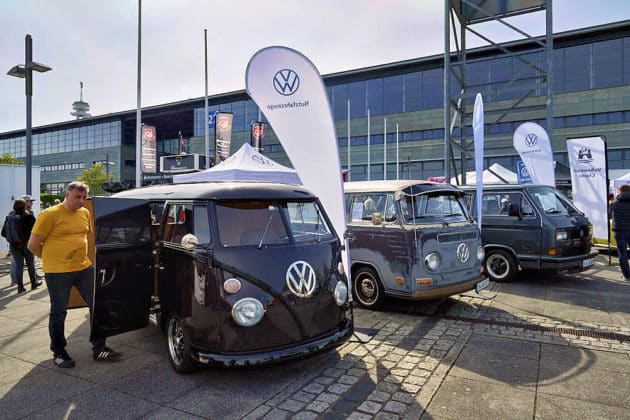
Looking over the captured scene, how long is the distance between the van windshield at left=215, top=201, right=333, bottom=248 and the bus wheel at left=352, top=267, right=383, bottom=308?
213 centimetres

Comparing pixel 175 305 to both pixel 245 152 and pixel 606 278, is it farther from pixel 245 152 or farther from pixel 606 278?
pixel 606 278

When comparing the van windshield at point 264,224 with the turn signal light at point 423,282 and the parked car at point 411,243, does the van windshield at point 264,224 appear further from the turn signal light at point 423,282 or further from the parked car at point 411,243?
the turn signal light at point 423,282

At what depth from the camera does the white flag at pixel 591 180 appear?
11.4 metres

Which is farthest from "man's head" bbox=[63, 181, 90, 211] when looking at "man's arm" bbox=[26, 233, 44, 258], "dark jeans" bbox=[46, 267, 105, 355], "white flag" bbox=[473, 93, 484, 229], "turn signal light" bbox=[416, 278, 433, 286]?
"white flag" bbox=[473, 93, 484, 229]

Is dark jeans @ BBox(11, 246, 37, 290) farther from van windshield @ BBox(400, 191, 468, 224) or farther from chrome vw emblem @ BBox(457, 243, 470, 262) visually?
chrome vw emblem @ BBox(457, 243, 470, 262)

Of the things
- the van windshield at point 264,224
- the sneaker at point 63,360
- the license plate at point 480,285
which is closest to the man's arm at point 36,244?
the sneaker at point 63,360

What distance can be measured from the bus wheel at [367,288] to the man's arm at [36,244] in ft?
13.9

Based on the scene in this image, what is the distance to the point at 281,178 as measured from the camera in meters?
11.5

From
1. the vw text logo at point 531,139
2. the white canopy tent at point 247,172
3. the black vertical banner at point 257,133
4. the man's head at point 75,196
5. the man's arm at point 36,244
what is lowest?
the man's arm at point 36,244

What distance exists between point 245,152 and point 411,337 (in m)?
7.77

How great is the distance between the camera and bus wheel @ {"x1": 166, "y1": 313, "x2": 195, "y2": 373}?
390cm

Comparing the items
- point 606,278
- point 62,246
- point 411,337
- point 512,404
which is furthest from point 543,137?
point 62,246

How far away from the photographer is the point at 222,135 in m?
22.5

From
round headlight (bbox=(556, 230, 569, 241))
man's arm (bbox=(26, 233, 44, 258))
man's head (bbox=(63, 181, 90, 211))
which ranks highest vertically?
man's head (bbox=(63, 181, 90, 211))
